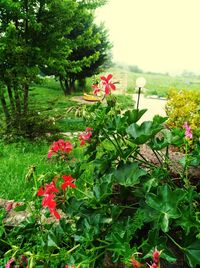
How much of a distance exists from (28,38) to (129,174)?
541 centimetres

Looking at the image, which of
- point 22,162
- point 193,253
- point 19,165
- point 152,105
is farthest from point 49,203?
point 152,105

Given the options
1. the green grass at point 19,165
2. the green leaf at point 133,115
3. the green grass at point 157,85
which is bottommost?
the green grass at point 157,85

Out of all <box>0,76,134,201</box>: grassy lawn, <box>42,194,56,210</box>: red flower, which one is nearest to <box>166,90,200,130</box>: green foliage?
<box>0,76,134,201</box>: grassy lawn

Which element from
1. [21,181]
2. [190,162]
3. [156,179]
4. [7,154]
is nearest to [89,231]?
[156,179]

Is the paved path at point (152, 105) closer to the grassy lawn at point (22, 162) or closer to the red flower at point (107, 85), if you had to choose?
the grassy lawn at point (22, 162)

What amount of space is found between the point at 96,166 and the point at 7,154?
350 cm

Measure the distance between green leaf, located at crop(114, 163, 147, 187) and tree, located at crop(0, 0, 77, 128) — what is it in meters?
4.66

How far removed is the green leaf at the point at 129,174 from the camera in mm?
2066

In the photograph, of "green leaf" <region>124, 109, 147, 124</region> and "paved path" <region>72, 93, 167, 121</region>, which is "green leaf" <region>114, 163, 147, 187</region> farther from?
"paved path" <region>72, 93, 167, 121</region>

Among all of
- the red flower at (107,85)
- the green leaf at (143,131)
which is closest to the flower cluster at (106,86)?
the red flower at (107,85)

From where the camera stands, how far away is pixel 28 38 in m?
6.96

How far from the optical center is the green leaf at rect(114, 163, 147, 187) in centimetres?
207

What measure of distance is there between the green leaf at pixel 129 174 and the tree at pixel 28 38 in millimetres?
4658

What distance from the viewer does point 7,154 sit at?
574 centimetres
